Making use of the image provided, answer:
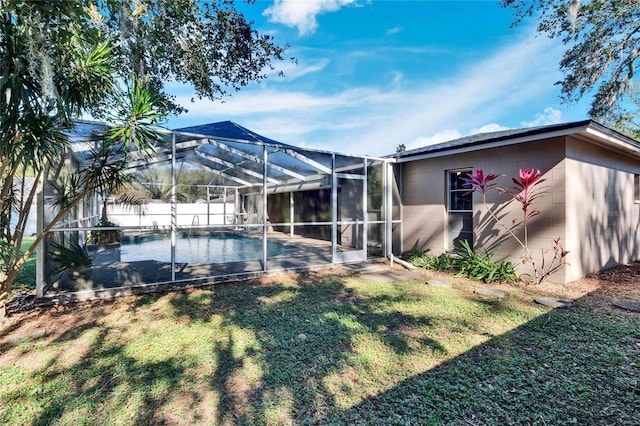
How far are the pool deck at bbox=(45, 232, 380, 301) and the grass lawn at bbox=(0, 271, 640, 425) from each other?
315mm

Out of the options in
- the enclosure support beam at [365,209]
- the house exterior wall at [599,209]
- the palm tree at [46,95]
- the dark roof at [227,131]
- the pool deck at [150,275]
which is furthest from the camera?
the enclosure support beam at [365,209]

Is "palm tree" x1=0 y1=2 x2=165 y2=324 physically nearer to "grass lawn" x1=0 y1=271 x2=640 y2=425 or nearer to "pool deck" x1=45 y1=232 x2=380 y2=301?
"pool deck" x1=45 y1=232 x2=380 y2=301

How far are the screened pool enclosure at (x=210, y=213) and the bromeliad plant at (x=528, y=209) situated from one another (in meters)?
2.58

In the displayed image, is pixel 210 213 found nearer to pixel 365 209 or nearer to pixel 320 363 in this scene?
pixel 365 209

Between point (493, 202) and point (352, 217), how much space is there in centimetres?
344

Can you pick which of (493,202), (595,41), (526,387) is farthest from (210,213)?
(595,41)

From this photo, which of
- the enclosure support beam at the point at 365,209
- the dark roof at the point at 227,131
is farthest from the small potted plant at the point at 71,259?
the enclosure support beam at the point at 365,209

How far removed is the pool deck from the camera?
4945mm

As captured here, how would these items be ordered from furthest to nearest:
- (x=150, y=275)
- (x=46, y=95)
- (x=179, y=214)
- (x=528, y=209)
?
(x=179, y=214), (x=528, y=209), (x=150, y=275), (x=46, y=95)

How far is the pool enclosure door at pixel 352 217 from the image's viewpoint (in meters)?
7.89

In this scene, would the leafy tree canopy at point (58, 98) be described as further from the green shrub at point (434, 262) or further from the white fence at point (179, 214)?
the white fence at point (179, 214)

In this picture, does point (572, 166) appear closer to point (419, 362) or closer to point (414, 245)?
point (414, 245)

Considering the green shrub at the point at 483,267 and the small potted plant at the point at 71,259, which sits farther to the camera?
the green shrub at the point at 483,267

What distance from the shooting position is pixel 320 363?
10.0ft
